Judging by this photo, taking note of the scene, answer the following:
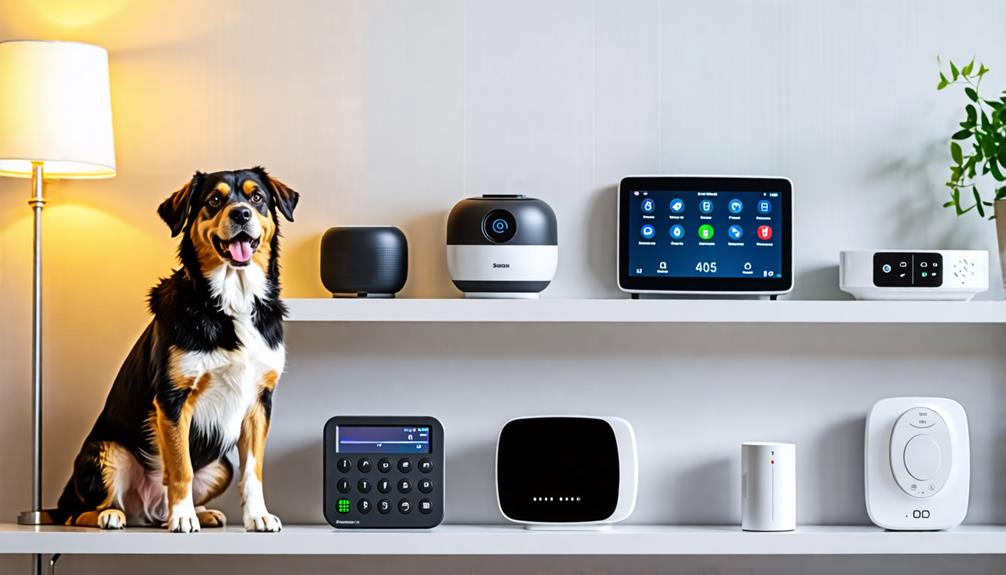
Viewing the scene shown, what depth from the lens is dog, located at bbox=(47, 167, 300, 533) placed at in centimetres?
154

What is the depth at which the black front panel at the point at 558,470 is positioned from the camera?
1.63 meters

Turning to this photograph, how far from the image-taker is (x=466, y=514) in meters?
1.75

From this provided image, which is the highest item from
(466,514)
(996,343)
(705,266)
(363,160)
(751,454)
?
(363,160)

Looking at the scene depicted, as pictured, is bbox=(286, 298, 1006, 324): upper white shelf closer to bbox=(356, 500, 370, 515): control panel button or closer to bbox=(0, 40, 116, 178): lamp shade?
bbox=(356, 500, 370, 515): control panel button

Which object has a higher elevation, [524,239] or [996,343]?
[524,239]

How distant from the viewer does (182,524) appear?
1538 mm

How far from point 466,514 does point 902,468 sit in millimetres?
708

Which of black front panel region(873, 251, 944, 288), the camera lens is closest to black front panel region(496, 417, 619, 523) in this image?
the camera lens

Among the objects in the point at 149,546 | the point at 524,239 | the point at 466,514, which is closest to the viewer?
the point at 149,546

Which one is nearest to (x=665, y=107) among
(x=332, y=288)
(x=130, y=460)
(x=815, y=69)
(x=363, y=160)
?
(x=815, y=69)

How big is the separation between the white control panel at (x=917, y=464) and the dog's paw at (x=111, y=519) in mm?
1169

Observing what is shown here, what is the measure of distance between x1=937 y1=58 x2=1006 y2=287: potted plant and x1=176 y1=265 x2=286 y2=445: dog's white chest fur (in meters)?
1.12

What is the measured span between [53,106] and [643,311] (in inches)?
37.5

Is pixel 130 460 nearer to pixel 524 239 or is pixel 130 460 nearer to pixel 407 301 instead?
pixel 407 301
